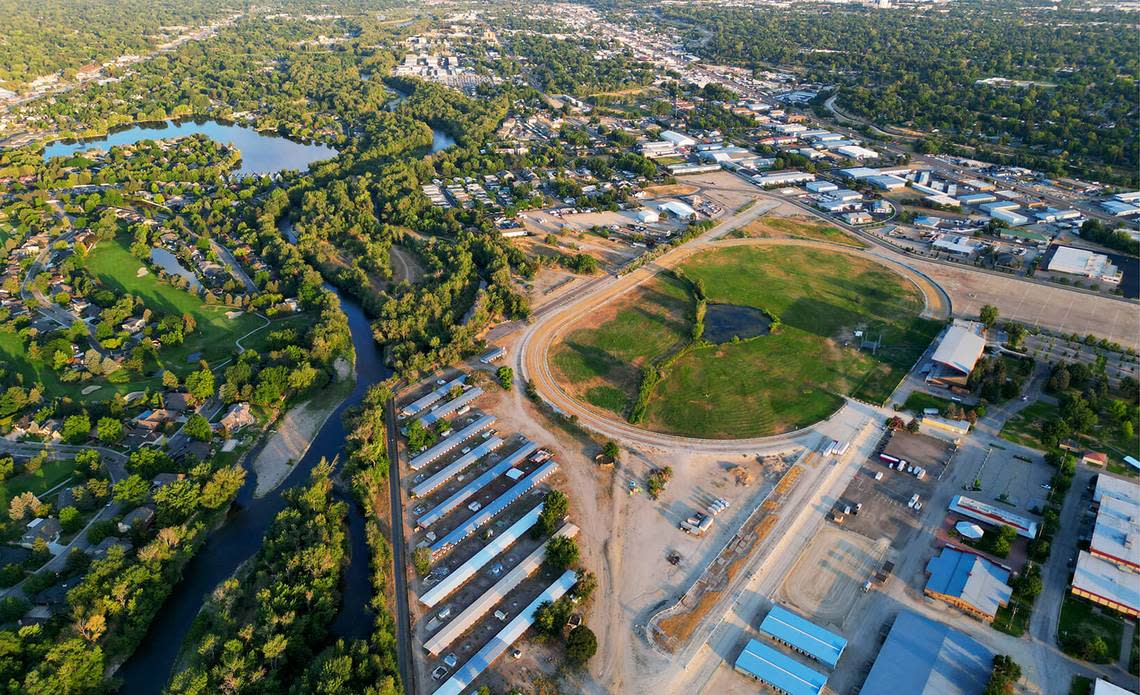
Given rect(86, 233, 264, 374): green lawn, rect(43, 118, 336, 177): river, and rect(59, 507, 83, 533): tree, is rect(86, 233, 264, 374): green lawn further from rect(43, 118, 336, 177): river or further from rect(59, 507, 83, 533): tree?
rect(43, 118, 336, 177): river

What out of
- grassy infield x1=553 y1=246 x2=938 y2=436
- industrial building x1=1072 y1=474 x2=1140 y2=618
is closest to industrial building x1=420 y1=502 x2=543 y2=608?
grassy infield x1=553 y1=246 x2=938 y2=436

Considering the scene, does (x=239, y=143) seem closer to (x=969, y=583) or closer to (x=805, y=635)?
(x=805, y=635)

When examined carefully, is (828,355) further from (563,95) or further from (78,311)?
(563,95)

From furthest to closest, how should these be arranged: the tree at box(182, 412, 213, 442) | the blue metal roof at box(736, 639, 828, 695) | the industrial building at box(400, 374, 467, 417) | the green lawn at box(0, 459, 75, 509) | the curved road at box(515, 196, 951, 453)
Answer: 1. the industrial building at box(400, 374, 467, 417)
2. the curved road at box(515, 196, 951, 453)
3. the tree at box(182, 412, 213, 442)
4. the green lawn at box(0, 459, 75, 509)
5. the blue metal roof at box(736, 639, 828, 695)

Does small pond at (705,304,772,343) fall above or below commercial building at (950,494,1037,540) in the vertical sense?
below

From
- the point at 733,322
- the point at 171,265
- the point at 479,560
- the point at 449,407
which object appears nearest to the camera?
the point at 479,560

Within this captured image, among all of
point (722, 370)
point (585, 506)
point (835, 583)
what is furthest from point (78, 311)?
point (835, 583)

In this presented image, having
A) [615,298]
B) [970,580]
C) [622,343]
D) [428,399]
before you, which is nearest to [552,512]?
[428,399]
